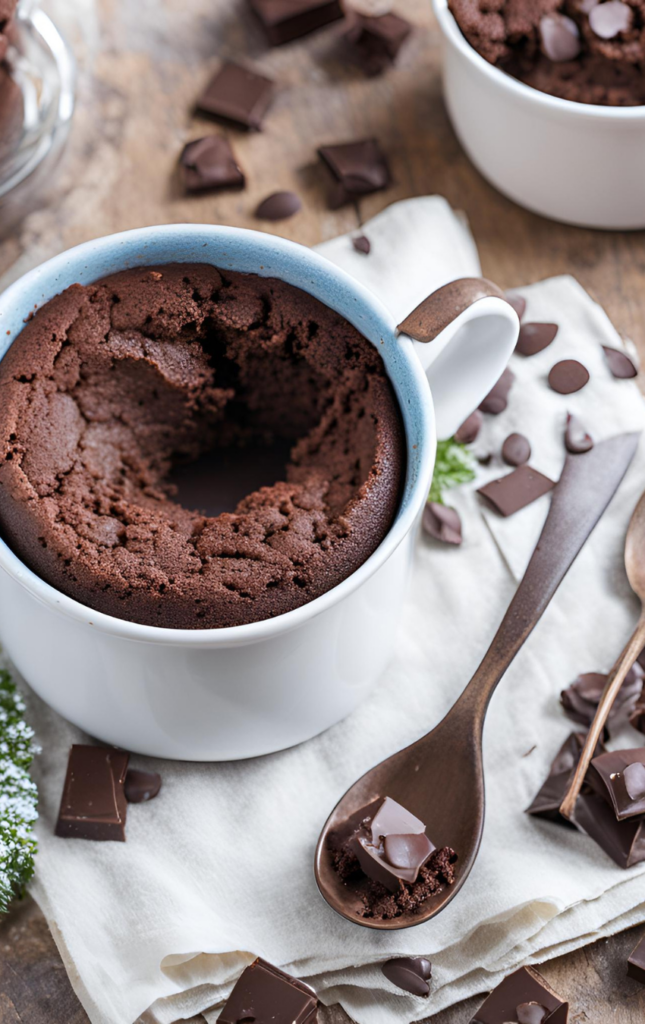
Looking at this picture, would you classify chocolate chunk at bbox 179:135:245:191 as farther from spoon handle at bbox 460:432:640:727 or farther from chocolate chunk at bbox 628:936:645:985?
chocolate chunk at bbox 628:936:645:985

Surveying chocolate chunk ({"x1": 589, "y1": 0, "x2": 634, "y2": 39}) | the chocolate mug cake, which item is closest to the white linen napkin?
the chocolate mug cake

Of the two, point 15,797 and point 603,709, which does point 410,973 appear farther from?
point 15,797

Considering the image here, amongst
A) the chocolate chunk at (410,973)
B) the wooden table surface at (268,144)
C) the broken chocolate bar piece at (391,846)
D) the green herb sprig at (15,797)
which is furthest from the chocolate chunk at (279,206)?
the chocolate chunk at (410,973)

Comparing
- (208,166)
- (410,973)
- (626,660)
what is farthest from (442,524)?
(208,166)

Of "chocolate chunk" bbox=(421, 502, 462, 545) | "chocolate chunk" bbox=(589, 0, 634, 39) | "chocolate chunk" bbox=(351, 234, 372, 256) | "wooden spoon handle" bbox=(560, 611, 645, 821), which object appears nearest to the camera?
"wooden spoon handle" bbox=(560, 611, 645, 821)

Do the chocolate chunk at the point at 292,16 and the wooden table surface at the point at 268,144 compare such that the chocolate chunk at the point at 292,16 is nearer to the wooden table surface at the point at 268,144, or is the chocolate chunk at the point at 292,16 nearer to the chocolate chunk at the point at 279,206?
the wooden table surface at the point at 268,144

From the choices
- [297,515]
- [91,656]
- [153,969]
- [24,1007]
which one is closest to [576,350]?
[297,515]

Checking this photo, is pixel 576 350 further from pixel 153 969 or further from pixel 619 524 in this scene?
pixel 153 969
